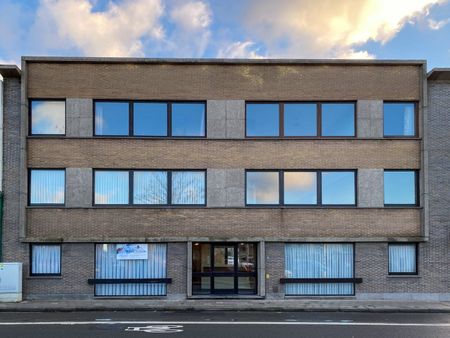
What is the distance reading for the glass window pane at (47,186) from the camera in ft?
50.9

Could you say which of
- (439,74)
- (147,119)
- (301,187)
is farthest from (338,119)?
(147,119)

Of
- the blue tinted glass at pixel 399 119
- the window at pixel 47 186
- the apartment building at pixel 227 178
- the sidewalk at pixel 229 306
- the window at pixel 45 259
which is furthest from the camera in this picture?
the blue tinted glass at pixel 399 119

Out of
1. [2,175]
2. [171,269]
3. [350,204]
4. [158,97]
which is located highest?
[158,97]

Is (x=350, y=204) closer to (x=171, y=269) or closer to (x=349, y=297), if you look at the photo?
(x=349, y=297)

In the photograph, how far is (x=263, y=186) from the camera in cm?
1582

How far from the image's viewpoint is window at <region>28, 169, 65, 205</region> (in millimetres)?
15508

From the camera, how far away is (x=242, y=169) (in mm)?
15664

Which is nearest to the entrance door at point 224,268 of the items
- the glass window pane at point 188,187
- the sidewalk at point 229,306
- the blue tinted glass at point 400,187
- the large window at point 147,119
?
the sidewalk at point 229,306

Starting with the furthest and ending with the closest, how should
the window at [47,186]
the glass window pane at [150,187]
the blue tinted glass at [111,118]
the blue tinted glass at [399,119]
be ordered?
the blue tinted glass at [399,119] < the blue tinted glass at [111,118] < the glass window pane at [150,187] < the window at [47,186]

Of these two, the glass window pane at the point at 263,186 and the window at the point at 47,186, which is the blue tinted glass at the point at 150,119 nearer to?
the window at the point at 47,186

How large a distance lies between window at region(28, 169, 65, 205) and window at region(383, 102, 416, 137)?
1253cm

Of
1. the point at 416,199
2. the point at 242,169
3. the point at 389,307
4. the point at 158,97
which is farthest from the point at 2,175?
the point at 416,199

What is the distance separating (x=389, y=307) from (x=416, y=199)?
4470 mm

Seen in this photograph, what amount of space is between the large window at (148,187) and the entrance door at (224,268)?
1.87 m
